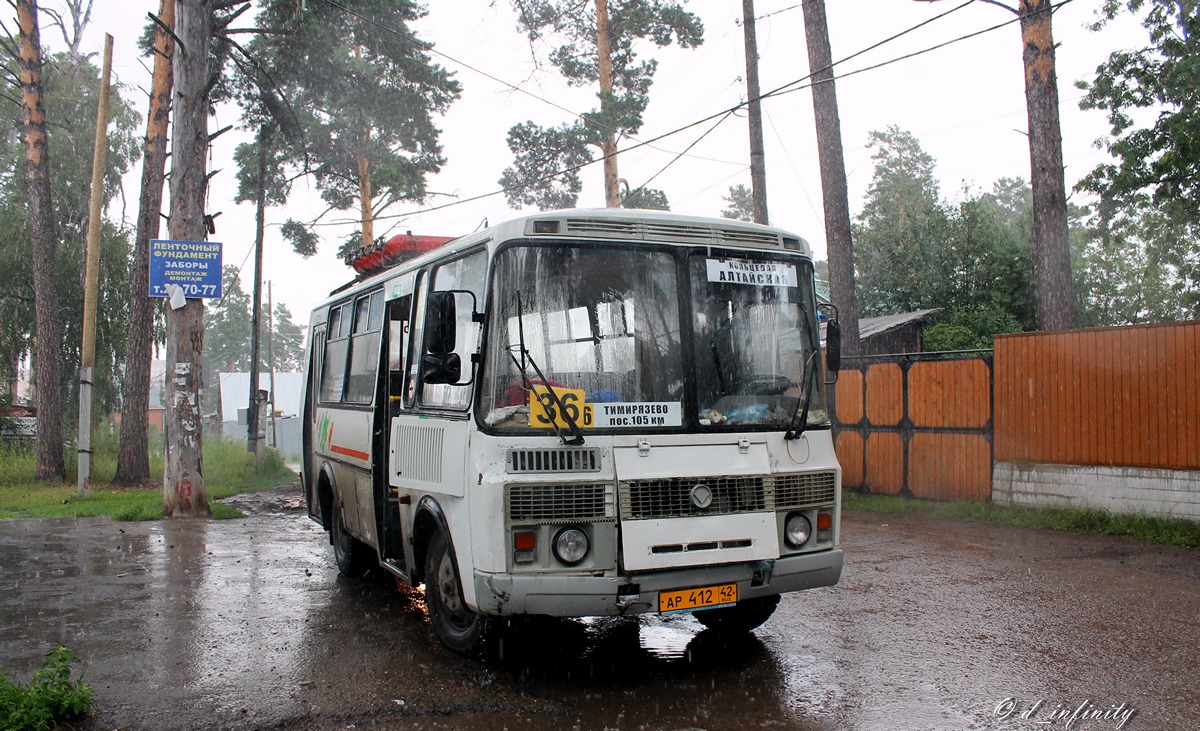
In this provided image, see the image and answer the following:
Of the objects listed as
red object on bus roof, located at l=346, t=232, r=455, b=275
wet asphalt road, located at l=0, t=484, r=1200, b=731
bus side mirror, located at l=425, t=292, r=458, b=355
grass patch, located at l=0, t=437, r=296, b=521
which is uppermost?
red object on bus roof, located at l=346, t=232, r=455, b=275

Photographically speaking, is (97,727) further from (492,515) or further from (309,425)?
(309,425)

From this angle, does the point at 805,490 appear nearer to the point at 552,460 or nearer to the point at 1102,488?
the point at 552,460

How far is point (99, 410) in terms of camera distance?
2395 centimetres

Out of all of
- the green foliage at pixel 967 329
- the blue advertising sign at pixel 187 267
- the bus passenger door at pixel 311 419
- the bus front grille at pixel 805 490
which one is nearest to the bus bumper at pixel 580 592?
the bus front grille at pixel 805 490

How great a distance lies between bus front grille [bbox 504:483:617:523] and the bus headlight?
9 cm

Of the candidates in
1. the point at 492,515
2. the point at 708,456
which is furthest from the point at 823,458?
the point at 492,515

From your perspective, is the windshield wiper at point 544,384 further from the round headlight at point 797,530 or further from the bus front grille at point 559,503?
the round headlight at point 797,530

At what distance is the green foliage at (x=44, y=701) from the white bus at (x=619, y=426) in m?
2.07

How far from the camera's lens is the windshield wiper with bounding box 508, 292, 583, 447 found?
5.18m

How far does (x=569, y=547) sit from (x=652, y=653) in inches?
57.7

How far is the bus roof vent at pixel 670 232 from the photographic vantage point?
18.2ft

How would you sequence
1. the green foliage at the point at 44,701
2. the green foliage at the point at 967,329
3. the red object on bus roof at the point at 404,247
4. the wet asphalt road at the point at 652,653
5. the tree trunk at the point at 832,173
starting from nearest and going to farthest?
the green foliage at the point at 44,701 < the wet asphalt road at the point at 652,653 < the red object on bus roof at the point at 404,247 < the tree trunk at the point at 832,173 < the green foliage at the point at 967,329

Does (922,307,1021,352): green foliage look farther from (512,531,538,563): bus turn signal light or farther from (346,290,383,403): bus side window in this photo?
(512,531,538,563): bus turn signal light

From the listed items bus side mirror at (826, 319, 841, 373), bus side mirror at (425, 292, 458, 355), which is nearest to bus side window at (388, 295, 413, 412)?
bus side mirror at (425, 292, 458, 355)
